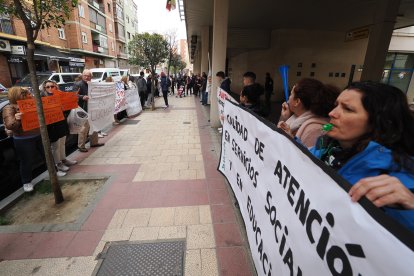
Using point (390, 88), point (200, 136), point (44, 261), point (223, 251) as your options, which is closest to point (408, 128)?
point (390, 88)

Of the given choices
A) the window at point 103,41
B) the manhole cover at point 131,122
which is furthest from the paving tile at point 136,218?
the window at point 103,41

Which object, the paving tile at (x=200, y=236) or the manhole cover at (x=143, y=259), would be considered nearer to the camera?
the manhole cover at (x=143, y=259)

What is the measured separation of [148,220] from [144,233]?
0.84 feet

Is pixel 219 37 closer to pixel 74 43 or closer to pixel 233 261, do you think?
pixel 233 261

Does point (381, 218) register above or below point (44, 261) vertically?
above

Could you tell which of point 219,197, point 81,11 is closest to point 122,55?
point 81,11

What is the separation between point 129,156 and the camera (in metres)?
5.45

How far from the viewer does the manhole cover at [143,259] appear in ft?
7.65

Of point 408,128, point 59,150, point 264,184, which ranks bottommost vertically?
point 59,150

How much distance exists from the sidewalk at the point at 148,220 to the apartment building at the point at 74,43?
242 inches

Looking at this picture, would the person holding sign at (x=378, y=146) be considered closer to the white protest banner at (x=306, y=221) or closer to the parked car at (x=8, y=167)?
the white protest banner at (x=306, y=221)

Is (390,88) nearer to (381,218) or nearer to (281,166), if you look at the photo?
(281,166)

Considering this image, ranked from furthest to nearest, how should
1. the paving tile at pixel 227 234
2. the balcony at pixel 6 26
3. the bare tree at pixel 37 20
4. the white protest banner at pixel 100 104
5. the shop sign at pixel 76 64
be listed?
the shop sign at pixel 76 64, the balcony at pixel 6 26, the white protest banner at pixel 100 104, the bare tree at pixel 37 20, the paving tile at pixel 227 234

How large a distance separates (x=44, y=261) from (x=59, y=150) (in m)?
2.57
